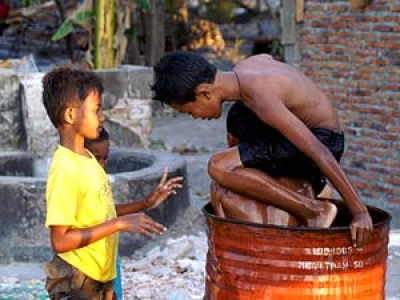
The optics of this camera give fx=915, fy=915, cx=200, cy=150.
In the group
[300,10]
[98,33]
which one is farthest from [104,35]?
[300,10]

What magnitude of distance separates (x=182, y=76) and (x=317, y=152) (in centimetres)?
59

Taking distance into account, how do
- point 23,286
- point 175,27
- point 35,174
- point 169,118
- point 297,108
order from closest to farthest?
point 297,108 < point 23,286 < point 35,174 < point 169,118 < point 175,27

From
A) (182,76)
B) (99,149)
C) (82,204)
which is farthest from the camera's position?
(99,149)

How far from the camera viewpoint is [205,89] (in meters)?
3.46

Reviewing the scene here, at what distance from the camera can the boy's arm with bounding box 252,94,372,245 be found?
10.8 feet

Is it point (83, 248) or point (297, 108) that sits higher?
point (297, 108)

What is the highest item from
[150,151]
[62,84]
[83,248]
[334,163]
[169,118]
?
[62,84]

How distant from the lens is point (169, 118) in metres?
14.8

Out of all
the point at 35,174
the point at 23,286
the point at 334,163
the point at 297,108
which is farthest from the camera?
the point at 35,174

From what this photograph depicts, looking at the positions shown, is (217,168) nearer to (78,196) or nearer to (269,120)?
(269,120)

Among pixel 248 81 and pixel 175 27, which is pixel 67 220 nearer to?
pixel 248 81

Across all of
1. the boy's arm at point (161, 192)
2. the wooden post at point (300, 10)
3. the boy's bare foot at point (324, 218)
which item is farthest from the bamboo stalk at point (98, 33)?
the boy's bare foot at point (324, 218)

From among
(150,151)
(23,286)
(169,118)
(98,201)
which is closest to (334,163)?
(98,201)

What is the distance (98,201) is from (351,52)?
196 inches
